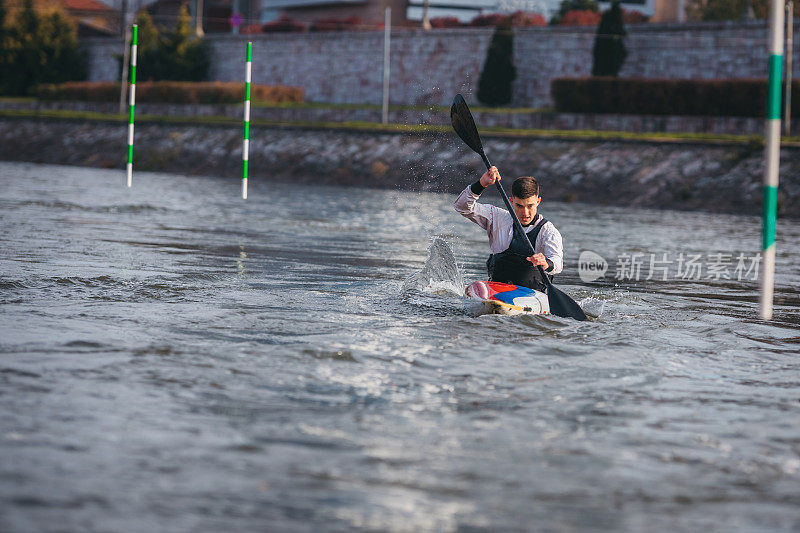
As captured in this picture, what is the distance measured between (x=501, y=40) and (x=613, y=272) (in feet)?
83.6

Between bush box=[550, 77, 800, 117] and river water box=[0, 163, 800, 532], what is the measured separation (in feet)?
54.3

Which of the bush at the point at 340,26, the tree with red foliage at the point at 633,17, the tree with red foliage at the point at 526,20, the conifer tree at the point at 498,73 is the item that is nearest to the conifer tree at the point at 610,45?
the conifer tree at the point at 498,73

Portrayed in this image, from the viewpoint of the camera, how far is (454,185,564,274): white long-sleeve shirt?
798cm

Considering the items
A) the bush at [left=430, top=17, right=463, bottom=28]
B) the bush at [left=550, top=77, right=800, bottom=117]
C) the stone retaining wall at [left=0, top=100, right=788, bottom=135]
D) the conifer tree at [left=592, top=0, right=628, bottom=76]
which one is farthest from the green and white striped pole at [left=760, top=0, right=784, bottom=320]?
the bush at [left=430, top=17, right=463, bottom=28]

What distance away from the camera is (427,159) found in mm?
27844

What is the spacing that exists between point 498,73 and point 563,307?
92.8 feet

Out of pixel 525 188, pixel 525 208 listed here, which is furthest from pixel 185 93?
pixel 525 188

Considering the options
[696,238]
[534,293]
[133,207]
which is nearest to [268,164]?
[133,207]

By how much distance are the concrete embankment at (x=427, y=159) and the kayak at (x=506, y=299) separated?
14.3 m

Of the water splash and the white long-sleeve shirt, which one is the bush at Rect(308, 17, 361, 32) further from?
the white long-sleeve shirt

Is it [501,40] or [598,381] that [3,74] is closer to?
[501,40]

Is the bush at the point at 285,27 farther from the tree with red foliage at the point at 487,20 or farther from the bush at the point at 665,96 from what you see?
the bush at the point at 665,96

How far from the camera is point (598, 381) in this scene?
5.74 m

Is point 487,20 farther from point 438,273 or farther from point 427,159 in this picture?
point 438,273
